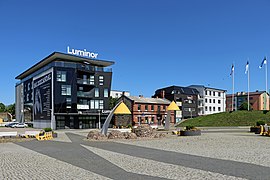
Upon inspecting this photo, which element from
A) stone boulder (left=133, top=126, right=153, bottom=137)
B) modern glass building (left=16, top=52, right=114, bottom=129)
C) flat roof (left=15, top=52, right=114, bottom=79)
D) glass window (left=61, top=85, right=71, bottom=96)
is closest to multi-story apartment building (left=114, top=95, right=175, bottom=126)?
modern glass building (left=16, top=52, right=114, bottom=129)

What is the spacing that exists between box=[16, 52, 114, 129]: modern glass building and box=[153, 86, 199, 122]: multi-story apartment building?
21386 mm

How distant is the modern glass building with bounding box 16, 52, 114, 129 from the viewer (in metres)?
59.8

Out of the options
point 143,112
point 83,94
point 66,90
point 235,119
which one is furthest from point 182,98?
point 66,90

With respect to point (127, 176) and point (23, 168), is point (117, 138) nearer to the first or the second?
point (23, 168)

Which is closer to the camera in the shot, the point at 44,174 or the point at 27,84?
the point at 44,174

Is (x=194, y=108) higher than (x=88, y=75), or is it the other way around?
(x=88, y=75)

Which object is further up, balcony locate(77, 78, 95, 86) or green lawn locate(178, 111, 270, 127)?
balcony locate(77, 78, 95, 86)

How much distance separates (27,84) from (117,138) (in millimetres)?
61734

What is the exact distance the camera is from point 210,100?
9862cm

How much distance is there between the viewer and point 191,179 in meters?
9.14

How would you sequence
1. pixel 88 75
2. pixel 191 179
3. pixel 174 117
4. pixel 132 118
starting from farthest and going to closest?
pixel 174 117 < pixel 132 118 < pixel 88 75 < pixel 191 179

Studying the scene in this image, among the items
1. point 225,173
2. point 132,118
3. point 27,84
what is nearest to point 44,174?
point 225,173

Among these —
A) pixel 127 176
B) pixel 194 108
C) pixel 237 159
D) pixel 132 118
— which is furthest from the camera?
pixel 194 108

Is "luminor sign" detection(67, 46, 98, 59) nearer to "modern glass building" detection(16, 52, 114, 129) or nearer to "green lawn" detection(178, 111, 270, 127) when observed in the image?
"modern glass building" detection(16, 52, 114, 129)
